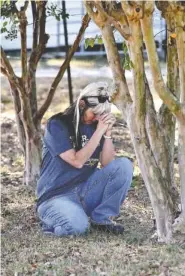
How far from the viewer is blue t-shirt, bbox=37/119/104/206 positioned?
5.11 meters

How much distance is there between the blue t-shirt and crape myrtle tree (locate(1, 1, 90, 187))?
155cm

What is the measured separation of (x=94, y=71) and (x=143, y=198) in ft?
31.0

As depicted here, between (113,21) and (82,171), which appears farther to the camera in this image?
(82,171)

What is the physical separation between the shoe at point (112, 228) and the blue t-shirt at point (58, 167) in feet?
1.20

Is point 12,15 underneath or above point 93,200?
above

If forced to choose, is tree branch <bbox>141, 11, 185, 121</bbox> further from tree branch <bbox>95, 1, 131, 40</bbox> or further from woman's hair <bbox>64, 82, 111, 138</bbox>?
woman's hair <bbox>64, 82, 111, 138</bbox>

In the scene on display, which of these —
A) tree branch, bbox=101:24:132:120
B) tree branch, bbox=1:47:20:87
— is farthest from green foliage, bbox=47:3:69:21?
tree branch, bbox=101:24:132:120

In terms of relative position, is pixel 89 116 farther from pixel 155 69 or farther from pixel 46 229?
pixel 155 69

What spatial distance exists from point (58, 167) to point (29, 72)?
1834 mm

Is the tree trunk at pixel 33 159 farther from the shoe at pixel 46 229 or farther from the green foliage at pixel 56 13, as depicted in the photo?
the shoe at pixel 46 229

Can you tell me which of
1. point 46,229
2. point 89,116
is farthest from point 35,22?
point 46,229

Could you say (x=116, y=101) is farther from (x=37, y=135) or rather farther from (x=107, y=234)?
(x=37, y=135)

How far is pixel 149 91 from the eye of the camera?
15.6 feet

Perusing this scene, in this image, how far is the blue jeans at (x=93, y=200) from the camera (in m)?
5.18
